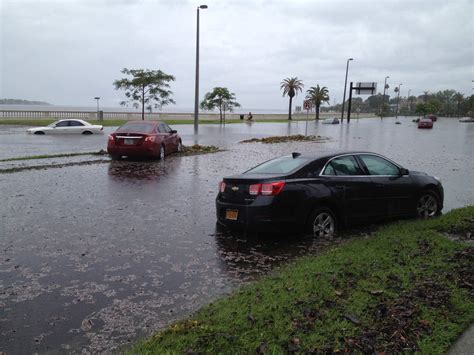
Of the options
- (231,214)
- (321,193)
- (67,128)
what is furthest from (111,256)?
(67,128)

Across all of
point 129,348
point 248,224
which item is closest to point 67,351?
point 129,348

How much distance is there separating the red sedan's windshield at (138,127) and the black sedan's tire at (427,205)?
10.9 m

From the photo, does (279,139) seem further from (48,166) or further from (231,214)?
(231,214)

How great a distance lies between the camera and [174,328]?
3852 millimetres

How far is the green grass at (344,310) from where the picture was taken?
360 cm

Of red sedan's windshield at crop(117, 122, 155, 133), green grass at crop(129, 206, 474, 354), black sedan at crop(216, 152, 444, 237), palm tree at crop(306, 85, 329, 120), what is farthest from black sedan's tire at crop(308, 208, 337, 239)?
palm tree at crop(306, 85, 329, 120)

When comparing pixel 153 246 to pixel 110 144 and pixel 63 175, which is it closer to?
pixel 63 175

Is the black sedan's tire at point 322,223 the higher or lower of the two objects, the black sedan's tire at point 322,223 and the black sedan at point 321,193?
the lower

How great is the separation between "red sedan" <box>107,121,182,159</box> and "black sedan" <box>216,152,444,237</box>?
930cm

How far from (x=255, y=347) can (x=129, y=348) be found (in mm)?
1091

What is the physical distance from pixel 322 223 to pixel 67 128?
2575cm

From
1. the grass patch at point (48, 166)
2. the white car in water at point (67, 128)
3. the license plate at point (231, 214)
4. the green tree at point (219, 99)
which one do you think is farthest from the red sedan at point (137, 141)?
the green tree at point (219, 99)

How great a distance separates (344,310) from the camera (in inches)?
164

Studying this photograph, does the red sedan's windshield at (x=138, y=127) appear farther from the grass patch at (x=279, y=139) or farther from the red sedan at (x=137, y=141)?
the grass patch at (x=279, y=139)
